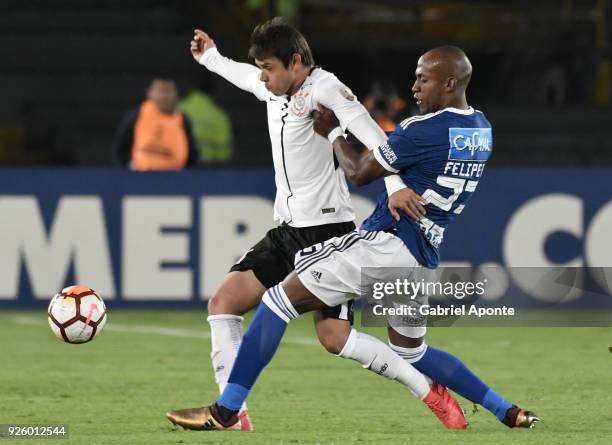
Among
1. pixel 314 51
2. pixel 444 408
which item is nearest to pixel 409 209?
pixel 444 408

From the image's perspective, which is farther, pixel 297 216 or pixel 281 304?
pixel 297 216

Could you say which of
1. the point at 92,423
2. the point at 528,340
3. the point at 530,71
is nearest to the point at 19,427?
the point at 92,423

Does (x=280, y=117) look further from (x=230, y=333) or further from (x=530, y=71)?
(x=530, y=71)

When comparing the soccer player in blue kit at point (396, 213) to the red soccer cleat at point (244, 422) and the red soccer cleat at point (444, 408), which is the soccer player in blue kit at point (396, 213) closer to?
the red soccer cleat at point (244, 422)

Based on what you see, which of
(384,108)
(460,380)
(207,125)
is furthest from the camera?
(207,125)

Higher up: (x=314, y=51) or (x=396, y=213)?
(x=314, y=51)

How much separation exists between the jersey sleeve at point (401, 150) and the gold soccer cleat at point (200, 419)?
1354 millimetres

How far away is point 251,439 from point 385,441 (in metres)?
0.59

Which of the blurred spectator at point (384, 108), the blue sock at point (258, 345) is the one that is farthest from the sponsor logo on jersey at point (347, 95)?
the blurred spectator at point (384, 108)

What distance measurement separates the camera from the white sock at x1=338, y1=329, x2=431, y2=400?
23.3 feet

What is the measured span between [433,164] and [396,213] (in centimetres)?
27

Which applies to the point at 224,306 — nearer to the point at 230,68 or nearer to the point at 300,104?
the point at 300,104

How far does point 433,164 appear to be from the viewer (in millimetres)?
6887

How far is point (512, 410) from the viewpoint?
7.22 m
